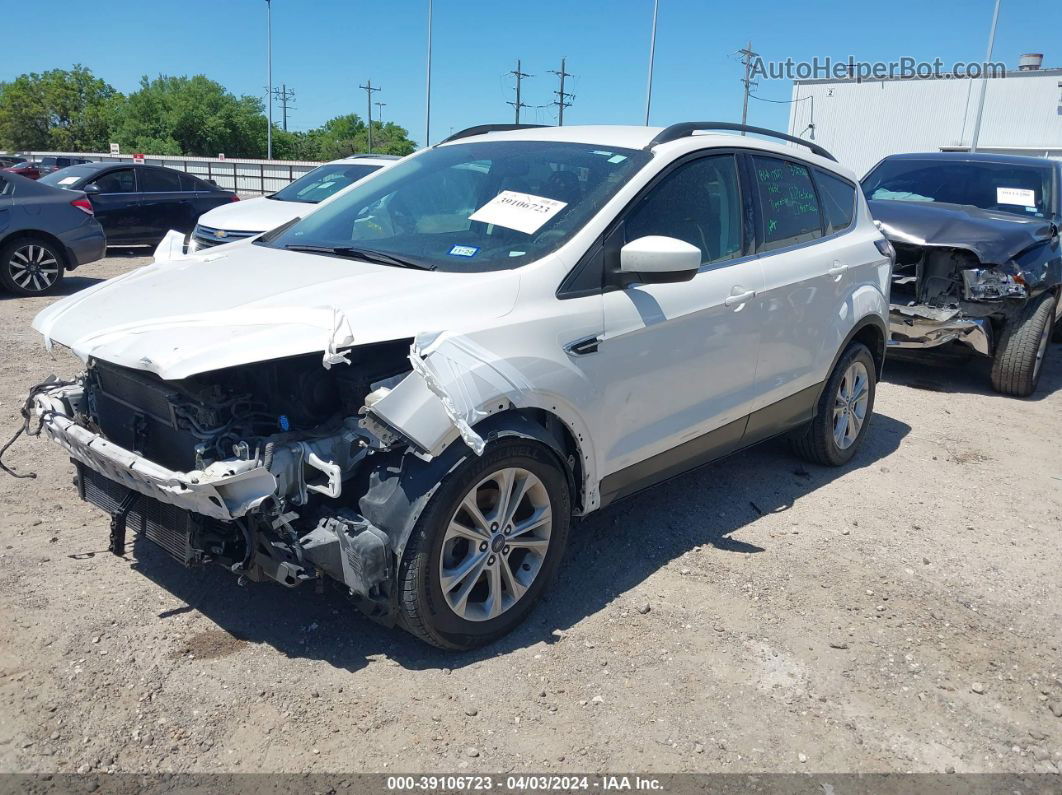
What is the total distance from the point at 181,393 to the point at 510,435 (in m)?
1.13

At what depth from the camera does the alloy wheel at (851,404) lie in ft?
17.3

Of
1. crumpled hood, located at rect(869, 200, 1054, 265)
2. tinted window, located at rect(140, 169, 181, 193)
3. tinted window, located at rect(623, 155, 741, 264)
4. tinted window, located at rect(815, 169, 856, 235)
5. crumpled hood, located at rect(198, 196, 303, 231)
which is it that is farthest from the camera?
tinted window, located at rect(140, 169, 181, 193)

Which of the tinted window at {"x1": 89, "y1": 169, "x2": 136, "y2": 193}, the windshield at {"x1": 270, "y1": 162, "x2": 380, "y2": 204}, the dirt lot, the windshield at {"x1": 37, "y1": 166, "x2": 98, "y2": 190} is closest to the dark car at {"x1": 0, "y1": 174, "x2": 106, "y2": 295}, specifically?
the windshield at {"x1": 270, "y1": 162, "x2": 380, "y2": 204}

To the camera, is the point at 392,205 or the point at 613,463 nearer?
the point at 613,463

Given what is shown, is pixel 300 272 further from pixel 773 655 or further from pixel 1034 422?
pixel 1034 422

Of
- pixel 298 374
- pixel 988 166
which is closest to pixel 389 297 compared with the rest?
pixel 298 374

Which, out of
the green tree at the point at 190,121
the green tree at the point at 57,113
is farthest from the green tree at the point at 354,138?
the green tree at the point at 57,113

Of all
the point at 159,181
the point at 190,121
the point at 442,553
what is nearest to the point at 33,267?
the point at 159,181

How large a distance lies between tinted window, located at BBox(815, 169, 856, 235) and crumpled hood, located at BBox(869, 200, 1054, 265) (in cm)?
223

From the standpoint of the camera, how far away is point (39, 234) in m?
9.73

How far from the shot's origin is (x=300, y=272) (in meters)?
3.37

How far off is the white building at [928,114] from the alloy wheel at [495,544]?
34.0m

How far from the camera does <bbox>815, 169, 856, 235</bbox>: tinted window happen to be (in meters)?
5.01

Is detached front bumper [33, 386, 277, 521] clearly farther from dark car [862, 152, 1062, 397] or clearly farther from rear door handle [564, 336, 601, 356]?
dark car [862, 152, 1062, 397]
